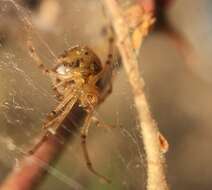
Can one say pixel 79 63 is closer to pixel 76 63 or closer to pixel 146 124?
pixel 76 63

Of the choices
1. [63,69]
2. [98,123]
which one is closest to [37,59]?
[63,69]

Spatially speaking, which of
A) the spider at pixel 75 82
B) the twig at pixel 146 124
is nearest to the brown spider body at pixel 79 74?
the spider at pixel 75 82

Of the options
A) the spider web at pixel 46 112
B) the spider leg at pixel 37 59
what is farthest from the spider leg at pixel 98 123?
the spider leg at pixel 37 59

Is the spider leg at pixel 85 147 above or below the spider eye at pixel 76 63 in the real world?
below

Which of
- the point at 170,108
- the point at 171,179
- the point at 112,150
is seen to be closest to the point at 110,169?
the point at 112,150

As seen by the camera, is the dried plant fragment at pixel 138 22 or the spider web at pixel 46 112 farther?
the dried plant fragment at pixel 138 22

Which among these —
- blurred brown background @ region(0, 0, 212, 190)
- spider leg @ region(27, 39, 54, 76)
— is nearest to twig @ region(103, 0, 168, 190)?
blurred brown background @ region(0, 0, 212, 190)

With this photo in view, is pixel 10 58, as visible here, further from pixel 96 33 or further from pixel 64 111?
pixel 96 33

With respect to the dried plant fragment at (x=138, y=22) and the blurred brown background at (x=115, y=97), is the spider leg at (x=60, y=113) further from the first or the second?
the dried plant fragment at (x=138, y=22)

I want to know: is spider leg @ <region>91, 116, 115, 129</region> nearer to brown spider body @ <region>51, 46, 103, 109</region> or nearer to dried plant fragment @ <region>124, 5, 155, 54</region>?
brown spider body @ <region>51, 46, 103, 109</region>
